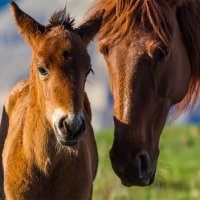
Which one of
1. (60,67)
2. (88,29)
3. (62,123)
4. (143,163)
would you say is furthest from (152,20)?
(62,123)

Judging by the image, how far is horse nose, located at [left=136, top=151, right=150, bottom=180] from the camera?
670 cm

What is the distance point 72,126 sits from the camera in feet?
20.5

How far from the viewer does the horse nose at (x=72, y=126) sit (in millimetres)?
6259

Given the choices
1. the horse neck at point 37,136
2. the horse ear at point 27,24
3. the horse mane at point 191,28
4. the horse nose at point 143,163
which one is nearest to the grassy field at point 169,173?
the horse mane at point 191,28

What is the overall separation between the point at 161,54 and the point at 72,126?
1.30 meters

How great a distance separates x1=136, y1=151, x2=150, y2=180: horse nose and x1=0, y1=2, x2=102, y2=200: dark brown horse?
578mm

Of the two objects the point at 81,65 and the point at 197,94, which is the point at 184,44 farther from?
the point at 81,65

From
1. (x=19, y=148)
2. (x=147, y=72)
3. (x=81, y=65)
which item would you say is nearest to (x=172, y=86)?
(x=147, y=72)

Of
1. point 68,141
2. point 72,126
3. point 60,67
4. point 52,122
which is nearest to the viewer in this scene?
point 72,126

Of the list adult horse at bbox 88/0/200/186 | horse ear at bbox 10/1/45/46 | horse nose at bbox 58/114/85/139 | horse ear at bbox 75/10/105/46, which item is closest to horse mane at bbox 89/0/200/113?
adult horse at bbox 88/0/200/186

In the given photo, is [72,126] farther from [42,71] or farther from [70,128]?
[42,71]

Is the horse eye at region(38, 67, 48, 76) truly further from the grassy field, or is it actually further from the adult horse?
the grassy field

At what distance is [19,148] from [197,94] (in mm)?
1996

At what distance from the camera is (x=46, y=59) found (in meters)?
6.67
